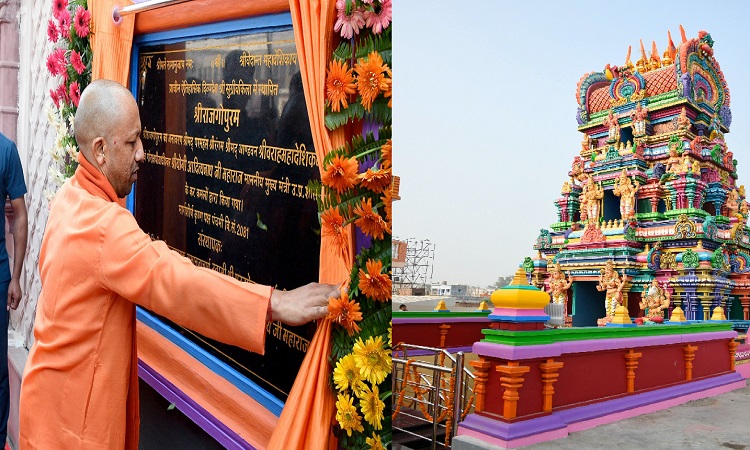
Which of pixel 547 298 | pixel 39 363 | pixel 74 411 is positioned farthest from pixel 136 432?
pixel 547 298

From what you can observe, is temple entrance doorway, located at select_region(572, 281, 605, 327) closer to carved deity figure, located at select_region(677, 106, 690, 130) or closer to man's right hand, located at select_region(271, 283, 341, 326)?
carved deity figure, located at select_region(677, 106, 690, 130)

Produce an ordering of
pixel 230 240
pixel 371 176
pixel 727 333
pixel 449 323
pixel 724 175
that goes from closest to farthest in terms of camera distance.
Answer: pixel 371 176 → pixel 230 240 → pixel 724 175 → pixel 727 333 → pixel 449 323

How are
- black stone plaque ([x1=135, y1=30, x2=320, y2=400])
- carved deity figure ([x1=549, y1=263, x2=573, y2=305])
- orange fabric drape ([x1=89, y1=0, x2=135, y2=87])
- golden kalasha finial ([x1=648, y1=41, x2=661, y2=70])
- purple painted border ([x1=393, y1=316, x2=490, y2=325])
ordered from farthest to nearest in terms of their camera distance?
1. purple painted border ([x1=393, y1=316, x2=490, y2=325])
2. carved deity figure ([x1=549, y1=263, x2=573, y2=305])
3. golden kalasha finial ([x1=648, y1=41, x2=661, y2=70])
4. orange fabric drape ([x1=89, y1=0, x2=135, y2=87])
5. black stone plaque ([x1=135, y1=30, x2=320, y2=400])

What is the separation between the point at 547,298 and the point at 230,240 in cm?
220

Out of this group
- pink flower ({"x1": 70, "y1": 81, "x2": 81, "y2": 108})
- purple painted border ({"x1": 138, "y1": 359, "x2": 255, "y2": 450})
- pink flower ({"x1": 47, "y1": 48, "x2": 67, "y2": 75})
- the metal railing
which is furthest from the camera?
the metal railing

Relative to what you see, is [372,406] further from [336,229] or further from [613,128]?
[613,128]

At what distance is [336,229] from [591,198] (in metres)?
3.50

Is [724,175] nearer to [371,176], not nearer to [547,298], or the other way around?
[547,298]

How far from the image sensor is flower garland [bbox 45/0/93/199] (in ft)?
8.81

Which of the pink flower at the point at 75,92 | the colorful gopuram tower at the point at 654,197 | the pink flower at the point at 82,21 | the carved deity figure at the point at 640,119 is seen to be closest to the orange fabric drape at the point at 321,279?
the pink flower at the point at 82,21

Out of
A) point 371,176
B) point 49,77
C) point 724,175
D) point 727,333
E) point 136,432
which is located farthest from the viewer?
point 727,333

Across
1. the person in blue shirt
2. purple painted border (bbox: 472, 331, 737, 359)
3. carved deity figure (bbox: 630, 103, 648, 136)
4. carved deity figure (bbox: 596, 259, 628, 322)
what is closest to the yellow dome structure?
purple painted border (bbox: 472, 331, 737, 359)

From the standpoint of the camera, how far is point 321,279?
1.44 m

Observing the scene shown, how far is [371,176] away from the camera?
1.32m
